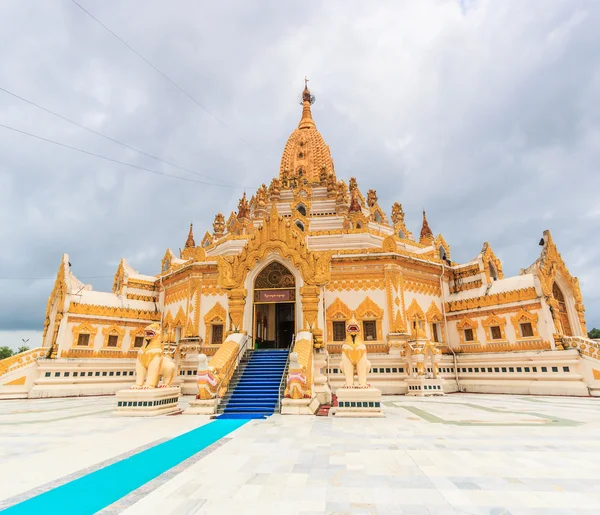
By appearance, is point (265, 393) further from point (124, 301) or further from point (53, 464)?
point (124, 301)

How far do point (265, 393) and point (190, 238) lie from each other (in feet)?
70.0

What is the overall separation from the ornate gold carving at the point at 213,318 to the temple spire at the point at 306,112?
24049mm

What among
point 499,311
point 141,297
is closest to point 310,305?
point 499,311

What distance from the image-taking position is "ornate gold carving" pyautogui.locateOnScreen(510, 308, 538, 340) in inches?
685

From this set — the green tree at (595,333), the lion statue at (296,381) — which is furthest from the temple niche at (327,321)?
the green tree at (595,333)

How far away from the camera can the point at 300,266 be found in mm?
→ 15875

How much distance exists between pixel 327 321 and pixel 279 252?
4.89m

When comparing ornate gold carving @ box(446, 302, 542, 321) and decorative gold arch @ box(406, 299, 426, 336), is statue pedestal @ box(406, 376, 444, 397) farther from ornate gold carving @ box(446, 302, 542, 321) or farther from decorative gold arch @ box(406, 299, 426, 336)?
ornate gold carving @ box(446, 302, 542, 321)

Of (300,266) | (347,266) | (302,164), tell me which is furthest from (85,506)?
(302,164)

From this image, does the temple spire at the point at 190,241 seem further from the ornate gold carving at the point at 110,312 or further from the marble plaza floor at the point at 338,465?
the marble plaza floor at the point at 338,465

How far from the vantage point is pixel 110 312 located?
21359mm

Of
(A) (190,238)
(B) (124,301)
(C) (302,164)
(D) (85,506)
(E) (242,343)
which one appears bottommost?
(D) (85,506)

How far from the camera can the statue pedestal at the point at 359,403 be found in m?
10.1

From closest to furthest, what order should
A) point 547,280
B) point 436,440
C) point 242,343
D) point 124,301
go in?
point 436,440, point 242,343, point 547,280, point 124,301
